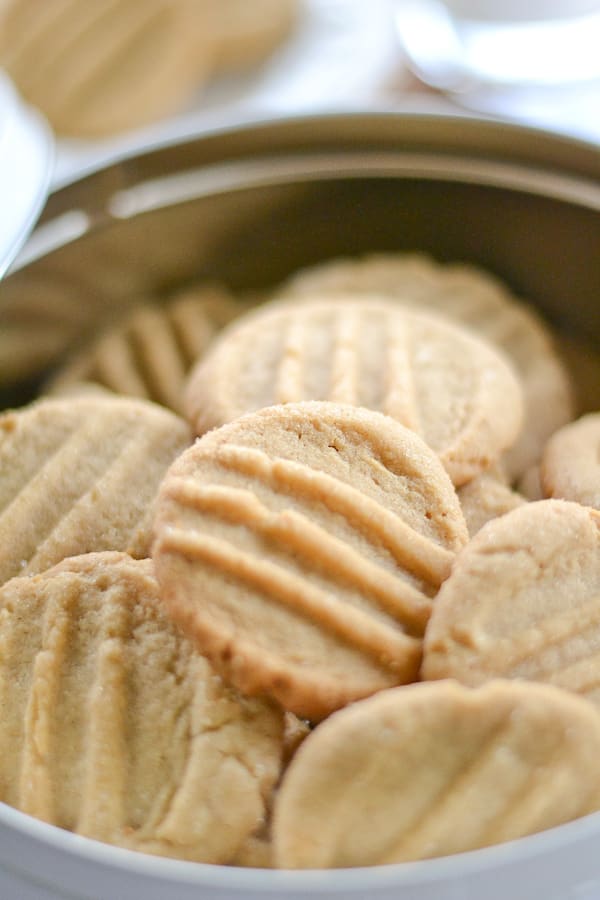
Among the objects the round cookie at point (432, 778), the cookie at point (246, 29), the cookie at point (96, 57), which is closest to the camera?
the round cookie at point (432, 778)

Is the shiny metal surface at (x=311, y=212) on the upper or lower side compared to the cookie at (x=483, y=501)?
upper

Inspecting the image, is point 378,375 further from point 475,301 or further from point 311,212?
point 311,212

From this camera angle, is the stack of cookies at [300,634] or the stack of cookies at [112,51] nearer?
the stack of cookies at [300,634]

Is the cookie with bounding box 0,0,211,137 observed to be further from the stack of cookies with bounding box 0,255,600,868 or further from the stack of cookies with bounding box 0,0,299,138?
the stack of cookies with bounding box 0,255,600,868

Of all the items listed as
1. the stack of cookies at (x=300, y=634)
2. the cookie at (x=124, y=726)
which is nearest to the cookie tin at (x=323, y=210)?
the stack of cookies at (x=300, y=634)

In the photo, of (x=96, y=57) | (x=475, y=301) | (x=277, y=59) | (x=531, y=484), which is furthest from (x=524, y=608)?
(x=277, y=59)

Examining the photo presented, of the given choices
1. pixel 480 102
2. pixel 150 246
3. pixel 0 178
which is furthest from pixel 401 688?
pixel 480 102

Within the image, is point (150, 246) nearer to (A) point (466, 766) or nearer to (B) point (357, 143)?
(B) point (357, 143)

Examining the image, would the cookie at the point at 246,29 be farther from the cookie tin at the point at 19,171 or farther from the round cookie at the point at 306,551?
the round cookie at the point at 306,551
